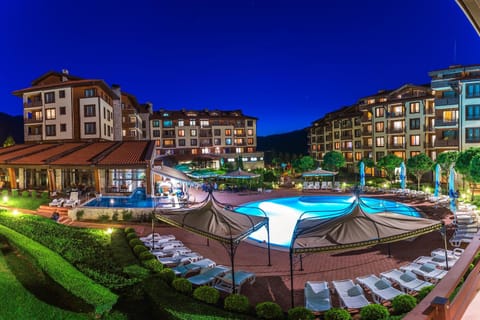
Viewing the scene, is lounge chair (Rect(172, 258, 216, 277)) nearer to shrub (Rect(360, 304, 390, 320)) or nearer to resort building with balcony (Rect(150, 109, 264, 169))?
shrub (Rect(360, 304, 390, 320))

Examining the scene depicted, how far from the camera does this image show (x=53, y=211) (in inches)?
852

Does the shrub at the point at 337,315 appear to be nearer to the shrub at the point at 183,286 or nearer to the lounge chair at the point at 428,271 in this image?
the shrub at the point at 183,286

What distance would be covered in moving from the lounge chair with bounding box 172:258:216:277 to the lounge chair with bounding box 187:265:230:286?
0.59m

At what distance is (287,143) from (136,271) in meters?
130

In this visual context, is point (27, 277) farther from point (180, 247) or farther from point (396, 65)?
point (396, 65)

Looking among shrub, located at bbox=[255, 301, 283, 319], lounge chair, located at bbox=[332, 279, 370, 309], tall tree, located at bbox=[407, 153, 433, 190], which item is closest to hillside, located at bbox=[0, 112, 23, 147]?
tall tree, located at bbox=[407, 153, 433, 190]

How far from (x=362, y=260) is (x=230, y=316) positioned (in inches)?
270

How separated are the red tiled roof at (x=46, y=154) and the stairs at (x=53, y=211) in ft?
17.2

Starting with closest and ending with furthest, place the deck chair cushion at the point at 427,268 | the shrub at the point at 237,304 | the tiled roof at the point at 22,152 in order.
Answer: the shrub at the point at 237,304 < the deck chair cushion at the point at 427,268 < the tiled roof at the point at 22,152

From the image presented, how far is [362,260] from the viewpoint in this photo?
1264 centimetres

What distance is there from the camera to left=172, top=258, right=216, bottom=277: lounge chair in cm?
1136

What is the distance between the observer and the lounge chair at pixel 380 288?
8883 mm

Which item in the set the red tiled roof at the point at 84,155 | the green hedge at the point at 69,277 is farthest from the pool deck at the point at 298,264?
the red tiled roof at the point at 84,155

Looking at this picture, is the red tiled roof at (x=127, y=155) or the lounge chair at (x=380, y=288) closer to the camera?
the lounge chair at (x=380, y=288)
